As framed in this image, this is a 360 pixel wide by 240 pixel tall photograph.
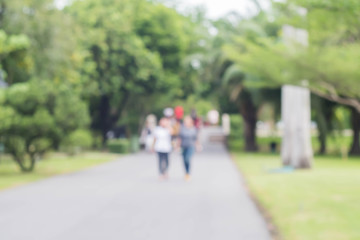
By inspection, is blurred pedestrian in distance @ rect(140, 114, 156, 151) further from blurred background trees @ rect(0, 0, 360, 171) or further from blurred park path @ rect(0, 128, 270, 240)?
blurred park path @ rect(0, 128, 270, 240)

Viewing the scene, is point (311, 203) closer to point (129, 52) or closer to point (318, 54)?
point (318, 54)

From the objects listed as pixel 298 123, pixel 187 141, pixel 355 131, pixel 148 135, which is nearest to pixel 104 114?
pixel 148 135

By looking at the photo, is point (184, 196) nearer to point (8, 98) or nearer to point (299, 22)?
point (299, 22)

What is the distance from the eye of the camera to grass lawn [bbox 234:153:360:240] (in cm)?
813

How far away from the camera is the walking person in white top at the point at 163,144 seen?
16.9m

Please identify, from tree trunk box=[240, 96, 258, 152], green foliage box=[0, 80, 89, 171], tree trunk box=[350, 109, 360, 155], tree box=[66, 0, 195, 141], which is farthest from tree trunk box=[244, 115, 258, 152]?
green foliage box=[0, 80, 89, 171]

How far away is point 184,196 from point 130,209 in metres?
2.34

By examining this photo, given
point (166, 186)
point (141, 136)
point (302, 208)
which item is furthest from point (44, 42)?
point (141, 136)

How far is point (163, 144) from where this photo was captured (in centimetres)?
1694

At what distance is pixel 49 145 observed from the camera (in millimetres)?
18812

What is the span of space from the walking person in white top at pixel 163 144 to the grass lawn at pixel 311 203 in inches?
91.8

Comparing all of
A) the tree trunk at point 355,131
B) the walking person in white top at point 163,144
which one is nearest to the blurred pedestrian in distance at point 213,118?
the tree trunk at point 355,131

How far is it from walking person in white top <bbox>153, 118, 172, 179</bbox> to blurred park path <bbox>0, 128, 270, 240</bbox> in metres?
0.73

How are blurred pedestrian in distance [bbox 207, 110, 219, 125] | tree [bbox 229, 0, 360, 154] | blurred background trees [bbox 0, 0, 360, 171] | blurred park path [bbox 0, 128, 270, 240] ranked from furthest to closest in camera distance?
1. blurred pedestrian in distance [bbox 207, 110, 219, 125]
2. blurred background trees [bbox 0, 0, 360, 171]
3. tree [bbox 229, 0, 360, 154]
4. blurred park path [bbox 0, 128, 270, 240]
